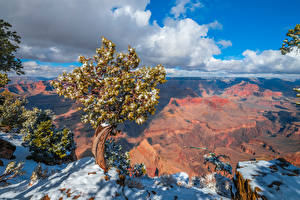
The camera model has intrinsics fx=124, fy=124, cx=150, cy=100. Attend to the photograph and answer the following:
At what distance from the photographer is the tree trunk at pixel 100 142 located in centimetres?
796

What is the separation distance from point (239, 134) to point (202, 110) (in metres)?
59.9

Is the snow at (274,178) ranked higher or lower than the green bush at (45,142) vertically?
higher

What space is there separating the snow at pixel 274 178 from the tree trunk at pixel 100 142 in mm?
7438

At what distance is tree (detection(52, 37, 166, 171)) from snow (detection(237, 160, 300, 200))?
5.11m

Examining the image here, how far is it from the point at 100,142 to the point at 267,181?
27.6 ft

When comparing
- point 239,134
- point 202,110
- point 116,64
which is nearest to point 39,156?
point 116,64

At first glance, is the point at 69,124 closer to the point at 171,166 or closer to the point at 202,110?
the point at 171,166

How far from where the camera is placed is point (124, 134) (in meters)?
123

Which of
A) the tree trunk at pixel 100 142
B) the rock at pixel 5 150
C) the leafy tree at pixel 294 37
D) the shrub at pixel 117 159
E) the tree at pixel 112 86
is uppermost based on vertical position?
the leafy tree at pixel 294 37

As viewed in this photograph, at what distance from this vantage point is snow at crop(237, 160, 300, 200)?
161 inches

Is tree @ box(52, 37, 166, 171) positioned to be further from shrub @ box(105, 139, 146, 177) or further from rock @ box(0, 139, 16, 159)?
rock @ box(0, 139, 16, 159)

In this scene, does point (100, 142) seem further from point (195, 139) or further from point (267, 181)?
point (195, 139)

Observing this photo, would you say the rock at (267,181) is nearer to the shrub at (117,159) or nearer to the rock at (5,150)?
the shrub at (117,159)

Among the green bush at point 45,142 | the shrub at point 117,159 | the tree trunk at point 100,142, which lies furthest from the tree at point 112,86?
the shrub at point 117,159
